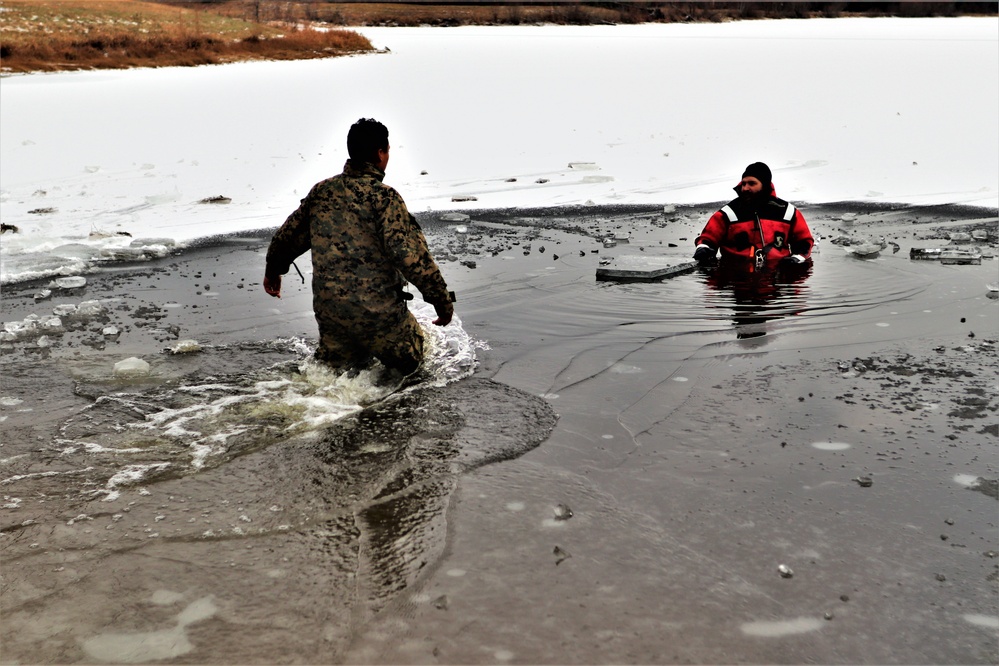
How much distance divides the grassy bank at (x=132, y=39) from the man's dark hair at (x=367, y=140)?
1740 cm

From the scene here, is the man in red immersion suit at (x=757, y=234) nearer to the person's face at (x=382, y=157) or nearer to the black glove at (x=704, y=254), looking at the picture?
the black glove at (x=704, y=254)

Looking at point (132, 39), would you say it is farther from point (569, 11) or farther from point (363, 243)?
point (363, 243)

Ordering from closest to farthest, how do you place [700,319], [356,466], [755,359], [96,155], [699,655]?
[699,655]
[356,466]
[755,359]
[700,319]
[96,155]

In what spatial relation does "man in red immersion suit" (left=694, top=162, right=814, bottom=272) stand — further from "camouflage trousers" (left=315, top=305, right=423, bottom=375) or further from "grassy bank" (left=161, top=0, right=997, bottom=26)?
"grassy bank" (left=161, top=0, right=997, bottom=26)

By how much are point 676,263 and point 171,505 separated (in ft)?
19.2

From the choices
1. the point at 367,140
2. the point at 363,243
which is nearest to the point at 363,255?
the point at 363,243

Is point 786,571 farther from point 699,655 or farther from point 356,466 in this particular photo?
point 356,466

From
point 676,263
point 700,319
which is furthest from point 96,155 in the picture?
point 700,319

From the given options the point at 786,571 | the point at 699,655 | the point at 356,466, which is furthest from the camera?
the point at 356,466

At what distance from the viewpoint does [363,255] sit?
5121 millimetres

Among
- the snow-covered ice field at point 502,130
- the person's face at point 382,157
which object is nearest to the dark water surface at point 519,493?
the person's face at point 382,157

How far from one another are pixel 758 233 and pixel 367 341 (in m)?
4.55

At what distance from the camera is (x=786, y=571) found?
339 cm

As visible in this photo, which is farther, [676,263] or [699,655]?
[676,263]
